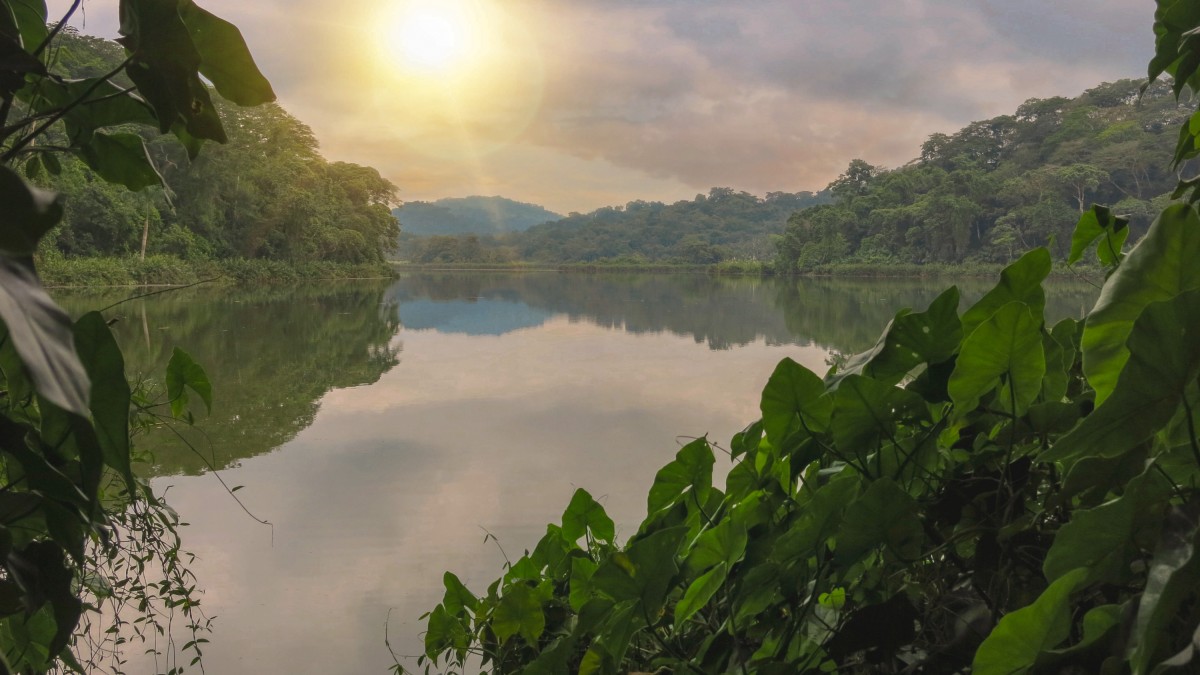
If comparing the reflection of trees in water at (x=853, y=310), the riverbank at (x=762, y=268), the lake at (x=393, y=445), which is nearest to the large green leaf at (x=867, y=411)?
the lake at (x=393, y=445)

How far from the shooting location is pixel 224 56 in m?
0.46

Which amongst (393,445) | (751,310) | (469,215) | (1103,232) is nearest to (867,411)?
(1103,232)

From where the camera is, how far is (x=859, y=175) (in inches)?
1297

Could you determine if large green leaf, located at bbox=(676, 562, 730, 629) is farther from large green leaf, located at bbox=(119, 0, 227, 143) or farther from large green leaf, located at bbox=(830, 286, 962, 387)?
large green leaf, located at bbox=(119, 0, 227, 143)

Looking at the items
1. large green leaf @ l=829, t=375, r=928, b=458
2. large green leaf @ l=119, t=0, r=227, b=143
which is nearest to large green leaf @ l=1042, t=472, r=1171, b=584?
large green leaf @ l=829, t=375, r=928, b=458

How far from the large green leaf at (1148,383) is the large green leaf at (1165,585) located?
0.04 meters

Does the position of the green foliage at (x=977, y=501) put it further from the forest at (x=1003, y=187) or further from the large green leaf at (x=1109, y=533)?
the forest at (x=1003, y=187)

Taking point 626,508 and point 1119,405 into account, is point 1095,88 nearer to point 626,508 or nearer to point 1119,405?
point 626,508

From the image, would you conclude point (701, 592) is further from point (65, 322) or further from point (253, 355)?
point (253, 355)

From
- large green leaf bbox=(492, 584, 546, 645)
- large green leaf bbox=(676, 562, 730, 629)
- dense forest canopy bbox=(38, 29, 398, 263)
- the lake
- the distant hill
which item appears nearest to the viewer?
large green leaf bbox=(676, 562, 730, 629)

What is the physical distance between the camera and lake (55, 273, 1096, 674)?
224 cm

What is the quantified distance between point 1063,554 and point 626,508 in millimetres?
2741

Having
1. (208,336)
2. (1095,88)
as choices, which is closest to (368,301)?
(208,336)

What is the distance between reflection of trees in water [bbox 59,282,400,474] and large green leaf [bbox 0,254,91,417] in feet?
5.07
